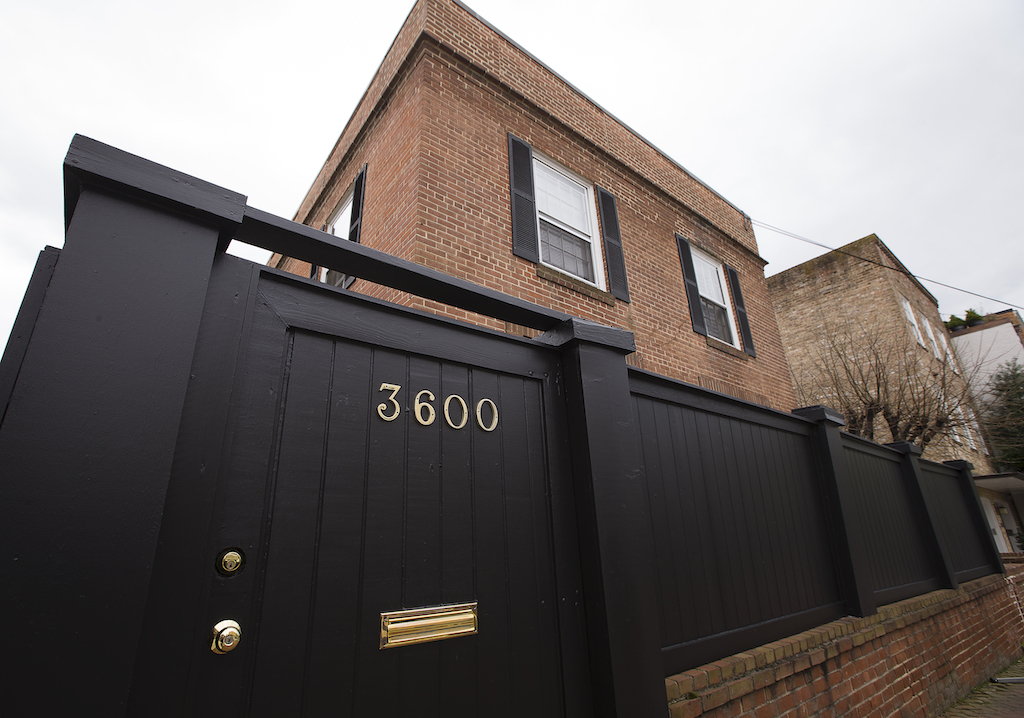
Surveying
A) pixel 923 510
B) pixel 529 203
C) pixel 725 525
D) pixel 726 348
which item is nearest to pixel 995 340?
pixel 726 348

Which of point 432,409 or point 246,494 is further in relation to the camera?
point 432,409

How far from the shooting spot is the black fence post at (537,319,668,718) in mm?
2062

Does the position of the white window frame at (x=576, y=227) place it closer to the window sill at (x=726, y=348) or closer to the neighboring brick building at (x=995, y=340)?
the window sill at (x=726, y=348)

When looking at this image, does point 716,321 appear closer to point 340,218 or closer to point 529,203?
point 529,203

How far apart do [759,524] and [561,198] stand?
4612 millimetres

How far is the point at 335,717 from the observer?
1504 millimetres

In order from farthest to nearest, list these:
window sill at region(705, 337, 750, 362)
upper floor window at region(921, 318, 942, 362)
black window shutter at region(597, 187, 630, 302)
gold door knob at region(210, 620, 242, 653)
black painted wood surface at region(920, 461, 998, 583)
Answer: upper floor window at region(921, 318, 942, 362) → window sill at region(705, 337, 750, 362) → black window shutter at region(597, 187, 630, 302) → black painted wood surface at region(920, 461, 998, 583) → gold door knob at region(210, 620, 242, 653)

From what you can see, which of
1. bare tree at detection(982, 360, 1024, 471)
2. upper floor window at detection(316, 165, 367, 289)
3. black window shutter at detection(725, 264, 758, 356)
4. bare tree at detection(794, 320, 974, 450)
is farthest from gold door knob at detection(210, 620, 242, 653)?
bare tree at detection(982, 360, 1024, 471)

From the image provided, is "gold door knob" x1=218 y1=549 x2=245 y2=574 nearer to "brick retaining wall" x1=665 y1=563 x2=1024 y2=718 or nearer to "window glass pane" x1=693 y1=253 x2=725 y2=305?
"brick retaining wall" x1=665 y1=563 x2=1024 y2=718

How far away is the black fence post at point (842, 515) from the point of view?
3.98 m

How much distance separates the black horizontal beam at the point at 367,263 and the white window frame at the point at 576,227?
371 centimetres

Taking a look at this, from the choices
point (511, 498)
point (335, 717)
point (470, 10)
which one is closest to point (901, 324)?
point (470, 10)

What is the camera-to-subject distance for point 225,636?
1.38 meters

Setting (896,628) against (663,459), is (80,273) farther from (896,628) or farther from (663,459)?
(896,628)
